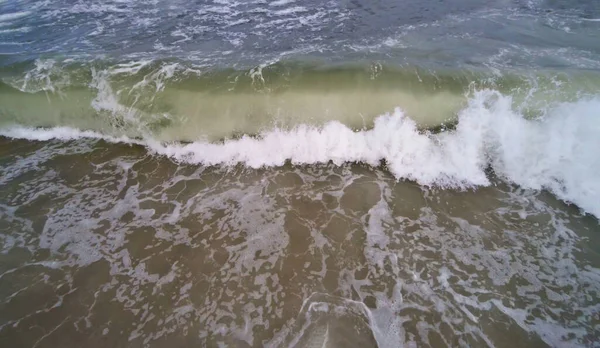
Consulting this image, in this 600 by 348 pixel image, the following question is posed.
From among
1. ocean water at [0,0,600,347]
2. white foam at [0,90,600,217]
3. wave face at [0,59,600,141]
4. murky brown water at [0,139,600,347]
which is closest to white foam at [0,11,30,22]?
ocean water at [0,0,600,347]

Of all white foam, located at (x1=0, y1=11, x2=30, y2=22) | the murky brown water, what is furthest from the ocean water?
white foam, located at (x1=0, y1=11, x2=30, y2=22)

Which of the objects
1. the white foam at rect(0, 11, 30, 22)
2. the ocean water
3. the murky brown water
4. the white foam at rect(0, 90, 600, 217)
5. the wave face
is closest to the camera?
the murky brown water

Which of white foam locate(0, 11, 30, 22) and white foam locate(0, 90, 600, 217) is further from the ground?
white foam locate(0, 11, 30, 22)

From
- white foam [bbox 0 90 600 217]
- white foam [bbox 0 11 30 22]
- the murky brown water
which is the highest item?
white foam [bbox 0 11 30 22]

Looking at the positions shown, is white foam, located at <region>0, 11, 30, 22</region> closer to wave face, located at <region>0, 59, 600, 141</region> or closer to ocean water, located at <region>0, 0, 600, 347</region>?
ocean water, located at <region>0, 0, 600, 347</region>

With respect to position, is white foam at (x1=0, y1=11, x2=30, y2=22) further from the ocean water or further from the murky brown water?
the murky brown water

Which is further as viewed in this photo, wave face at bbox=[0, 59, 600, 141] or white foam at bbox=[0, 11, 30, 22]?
white foam at bbox=[0, 11, 30, 22]

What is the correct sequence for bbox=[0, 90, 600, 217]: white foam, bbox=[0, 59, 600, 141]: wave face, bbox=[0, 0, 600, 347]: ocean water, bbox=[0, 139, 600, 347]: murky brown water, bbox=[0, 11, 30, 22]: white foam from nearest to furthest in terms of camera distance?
bbox=[0, 139, 600, 347]: murky brown water < bbox=[0, 0, 600, 347]: ocean water < bbox=[0, 90, 600, 217]: white foam < bbox=[0, 59, 600, 141]: wave face < bbox=[0, 11, 30, 22]: white foam
